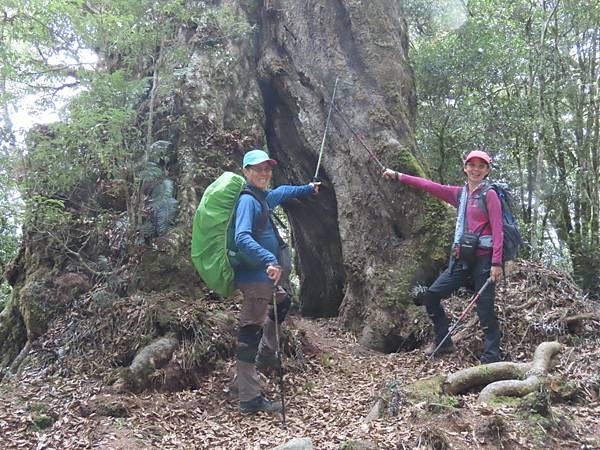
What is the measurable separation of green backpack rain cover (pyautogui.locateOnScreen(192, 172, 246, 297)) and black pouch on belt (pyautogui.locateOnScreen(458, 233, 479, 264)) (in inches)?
97.3

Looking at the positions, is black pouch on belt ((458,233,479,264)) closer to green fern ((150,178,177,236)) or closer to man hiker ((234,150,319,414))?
man hiker ((234,150,319,414))

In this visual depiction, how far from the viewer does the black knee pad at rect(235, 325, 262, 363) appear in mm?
5219

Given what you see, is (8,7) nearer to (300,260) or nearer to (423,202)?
(423,202)

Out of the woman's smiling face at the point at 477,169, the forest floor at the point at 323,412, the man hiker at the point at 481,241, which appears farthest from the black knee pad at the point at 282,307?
the woman's smiling face at the point at 477,169

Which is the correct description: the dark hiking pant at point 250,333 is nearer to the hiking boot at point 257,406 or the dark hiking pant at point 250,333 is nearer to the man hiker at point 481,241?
the hiking boot at point 257,406

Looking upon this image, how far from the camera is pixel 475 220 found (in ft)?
18.7

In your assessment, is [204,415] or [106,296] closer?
[204,415]

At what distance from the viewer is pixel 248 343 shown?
17.2 feet

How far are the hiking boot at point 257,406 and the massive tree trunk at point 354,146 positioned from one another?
2602mm

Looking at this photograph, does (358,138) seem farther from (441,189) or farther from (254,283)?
(254,283)

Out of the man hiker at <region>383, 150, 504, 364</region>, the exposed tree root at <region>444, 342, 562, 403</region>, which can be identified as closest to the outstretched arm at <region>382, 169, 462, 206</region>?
the man hiker at <region>383, 150, 504, 364</region>

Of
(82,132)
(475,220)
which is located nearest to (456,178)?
(475,220)

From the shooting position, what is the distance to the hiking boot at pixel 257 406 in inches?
207

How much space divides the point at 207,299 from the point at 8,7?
451cm
